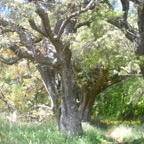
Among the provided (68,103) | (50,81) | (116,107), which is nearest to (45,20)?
(68,103)

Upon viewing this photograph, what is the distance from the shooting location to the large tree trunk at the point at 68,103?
436 inches

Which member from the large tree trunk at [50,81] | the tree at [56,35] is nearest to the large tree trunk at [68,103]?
the tree at [56,35]

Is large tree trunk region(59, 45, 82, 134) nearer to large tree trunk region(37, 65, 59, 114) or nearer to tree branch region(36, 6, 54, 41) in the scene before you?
tree branch region(36, 6, 54, 41)

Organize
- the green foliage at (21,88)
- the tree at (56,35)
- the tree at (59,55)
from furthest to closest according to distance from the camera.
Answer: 1. the green foliage at (21,88)
2. the tree at (59,55)
3. the tree at (56,35)

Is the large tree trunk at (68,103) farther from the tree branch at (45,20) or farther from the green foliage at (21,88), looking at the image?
the green foliage at (21,88)

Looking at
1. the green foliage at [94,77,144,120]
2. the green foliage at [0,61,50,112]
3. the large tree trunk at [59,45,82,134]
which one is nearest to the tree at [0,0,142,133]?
the large tree trunk at [59,45,82,134]

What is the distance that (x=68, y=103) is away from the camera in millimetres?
11305

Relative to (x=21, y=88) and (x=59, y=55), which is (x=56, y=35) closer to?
(x=59, y=55)

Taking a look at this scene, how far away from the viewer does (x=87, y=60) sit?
12.8 m

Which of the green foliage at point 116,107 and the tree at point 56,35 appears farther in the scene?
the green foliage at point 116,107

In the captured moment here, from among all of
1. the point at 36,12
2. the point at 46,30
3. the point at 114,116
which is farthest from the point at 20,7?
the point at 114,116

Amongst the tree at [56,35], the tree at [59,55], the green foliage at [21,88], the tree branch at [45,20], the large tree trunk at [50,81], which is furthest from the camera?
the green foliage at [21,88]

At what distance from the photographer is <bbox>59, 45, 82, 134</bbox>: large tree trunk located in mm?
11086

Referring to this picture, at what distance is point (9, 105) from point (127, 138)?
11.9 m
